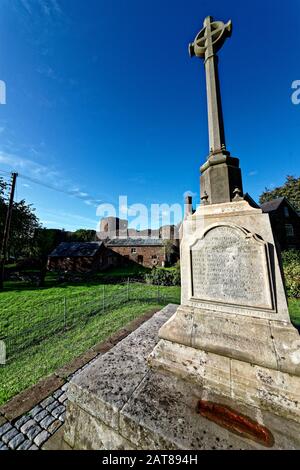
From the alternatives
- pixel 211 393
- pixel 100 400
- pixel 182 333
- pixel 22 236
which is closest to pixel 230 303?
pixel 182 333

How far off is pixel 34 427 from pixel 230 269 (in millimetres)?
3187

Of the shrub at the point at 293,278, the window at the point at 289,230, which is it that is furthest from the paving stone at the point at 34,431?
the window at the point at 289,230

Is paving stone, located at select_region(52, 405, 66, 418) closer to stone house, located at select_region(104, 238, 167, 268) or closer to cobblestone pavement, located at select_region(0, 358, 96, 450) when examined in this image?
cobblestone pavement, located at select_region(0, 358, 96, 450)

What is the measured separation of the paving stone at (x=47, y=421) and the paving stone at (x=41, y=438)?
0.08 metres

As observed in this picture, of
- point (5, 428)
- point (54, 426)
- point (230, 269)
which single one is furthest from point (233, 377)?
point (5, 428)

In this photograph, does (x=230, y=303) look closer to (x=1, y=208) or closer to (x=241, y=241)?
(x=241, y=241)

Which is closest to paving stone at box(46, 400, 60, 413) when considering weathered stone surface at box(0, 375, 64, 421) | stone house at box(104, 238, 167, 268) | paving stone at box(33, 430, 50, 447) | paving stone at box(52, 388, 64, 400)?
paving stone at box(52, 388, 64, 400)

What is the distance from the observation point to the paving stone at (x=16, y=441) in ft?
6.72

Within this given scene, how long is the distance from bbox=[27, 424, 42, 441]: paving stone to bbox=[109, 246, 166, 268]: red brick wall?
2506 cm

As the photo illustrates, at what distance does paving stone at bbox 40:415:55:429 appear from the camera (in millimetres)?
2279

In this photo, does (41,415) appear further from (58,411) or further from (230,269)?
(230,269)

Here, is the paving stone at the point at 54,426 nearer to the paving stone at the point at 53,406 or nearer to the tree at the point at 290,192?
the paving stone at the point at 53,406

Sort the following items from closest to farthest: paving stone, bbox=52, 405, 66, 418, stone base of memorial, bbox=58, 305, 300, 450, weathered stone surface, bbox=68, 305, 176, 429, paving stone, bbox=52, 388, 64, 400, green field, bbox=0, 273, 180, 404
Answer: stone base of memorial, bbox=58, 305, 300, 450, weathered stone surface, bbox=68, 305, 176, 429, paving stone, bbox=52, 405, 66, 418, paving stone, bbox=52, 388, 64, 400, green field, bbox=0, 273, 180, 404

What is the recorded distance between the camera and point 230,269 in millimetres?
2582
